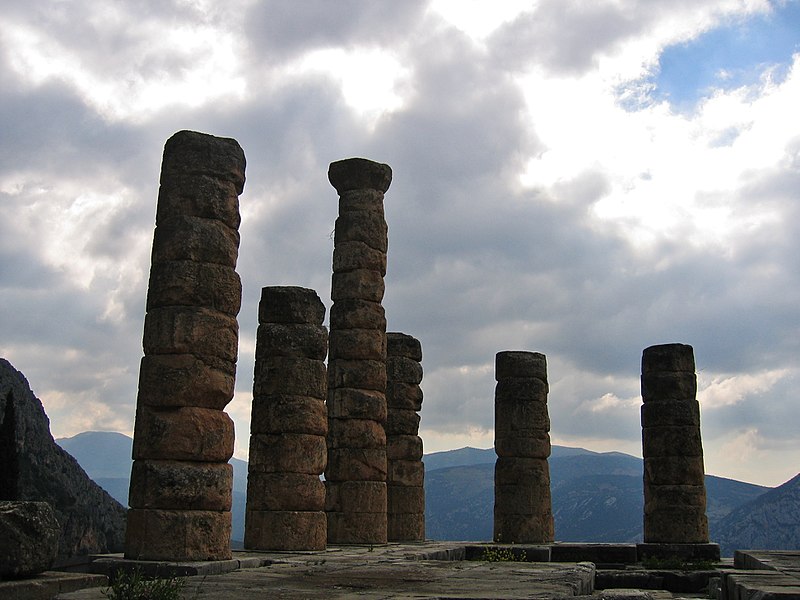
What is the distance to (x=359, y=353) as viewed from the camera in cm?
2000

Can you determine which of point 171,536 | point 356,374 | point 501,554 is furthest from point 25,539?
point 356,374

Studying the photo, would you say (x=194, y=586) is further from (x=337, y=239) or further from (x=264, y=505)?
(x=337, y=239)

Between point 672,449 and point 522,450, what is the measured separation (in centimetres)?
353

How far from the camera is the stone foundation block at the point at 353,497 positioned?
62.2 feet

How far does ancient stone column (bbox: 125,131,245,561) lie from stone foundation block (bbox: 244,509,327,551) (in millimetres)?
2702

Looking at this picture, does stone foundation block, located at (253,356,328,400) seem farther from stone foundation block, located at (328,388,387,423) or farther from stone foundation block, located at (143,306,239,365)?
stone foundation block, located at (328,388,387,423)

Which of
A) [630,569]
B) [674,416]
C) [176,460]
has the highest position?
[674,416]

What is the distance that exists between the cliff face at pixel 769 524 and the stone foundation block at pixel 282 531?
11441 cm

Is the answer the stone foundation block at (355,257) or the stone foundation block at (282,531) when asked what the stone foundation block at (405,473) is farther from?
the stone foundation block at (282,531)

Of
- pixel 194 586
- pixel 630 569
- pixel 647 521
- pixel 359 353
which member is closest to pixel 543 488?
pixel 647 521

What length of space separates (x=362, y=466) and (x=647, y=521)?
703 cm

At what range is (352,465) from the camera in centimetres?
1923

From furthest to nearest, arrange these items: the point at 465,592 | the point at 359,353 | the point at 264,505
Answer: the point at 359,353, the point at 264,505, the point at 465,592

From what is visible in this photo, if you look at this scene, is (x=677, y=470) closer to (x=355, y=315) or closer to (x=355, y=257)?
(x=355, y=315)
